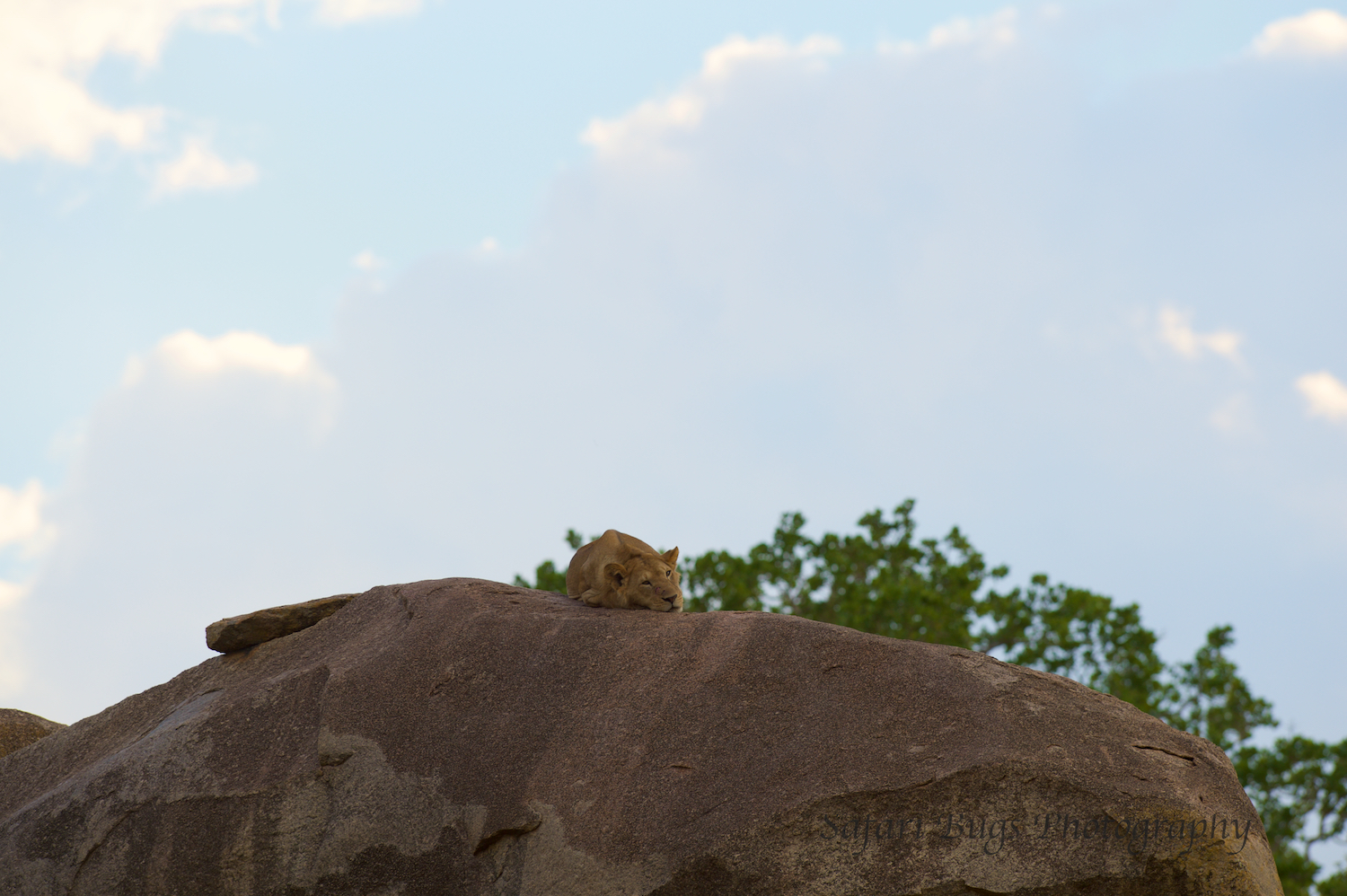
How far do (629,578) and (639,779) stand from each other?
8.42 ft

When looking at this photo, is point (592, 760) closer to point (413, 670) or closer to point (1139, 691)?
point (413, 670)

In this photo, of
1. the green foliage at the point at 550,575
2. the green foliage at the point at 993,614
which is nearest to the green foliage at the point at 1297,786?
the green foliage at the point at 993,614

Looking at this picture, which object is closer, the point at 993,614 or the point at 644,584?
the point at 644,584

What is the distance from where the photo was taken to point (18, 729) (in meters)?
14.1

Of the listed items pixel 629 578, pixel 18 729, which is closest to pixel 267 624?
pixel 629 578

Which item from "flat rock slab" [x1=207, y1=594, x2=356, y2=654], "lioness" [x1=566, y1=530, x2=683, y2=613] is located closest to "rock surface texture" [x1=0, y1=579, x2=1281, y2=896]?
"lioness" [x1=566, y1=530, x2=683, y2=613]

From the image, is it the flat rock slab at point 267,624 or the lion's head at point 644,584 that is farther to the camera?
the flat rock slab at point 267,624

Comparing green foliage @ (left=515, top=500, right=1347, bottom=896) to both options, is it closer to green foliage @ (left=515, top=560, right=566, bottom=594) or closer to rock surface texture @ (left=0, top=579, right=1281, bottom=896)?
green foliage @ (left=515, top=560, right=566, bottom=594)

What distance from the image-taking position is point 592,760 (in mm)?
9133

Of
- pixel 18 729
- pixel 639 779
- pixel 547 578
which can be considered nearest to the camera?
pixel 639 779

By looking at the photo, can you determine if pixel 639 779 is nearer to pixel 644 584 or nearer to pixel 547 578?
pixel 644 584

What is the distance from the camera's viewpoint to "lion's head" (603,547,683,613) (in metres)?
11.1

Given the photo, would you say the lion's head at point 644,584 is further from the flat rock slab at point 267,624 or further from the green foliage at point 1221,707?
the green foliage at point 1221,707

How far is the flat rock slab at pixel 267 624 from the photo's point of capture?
1191cm
